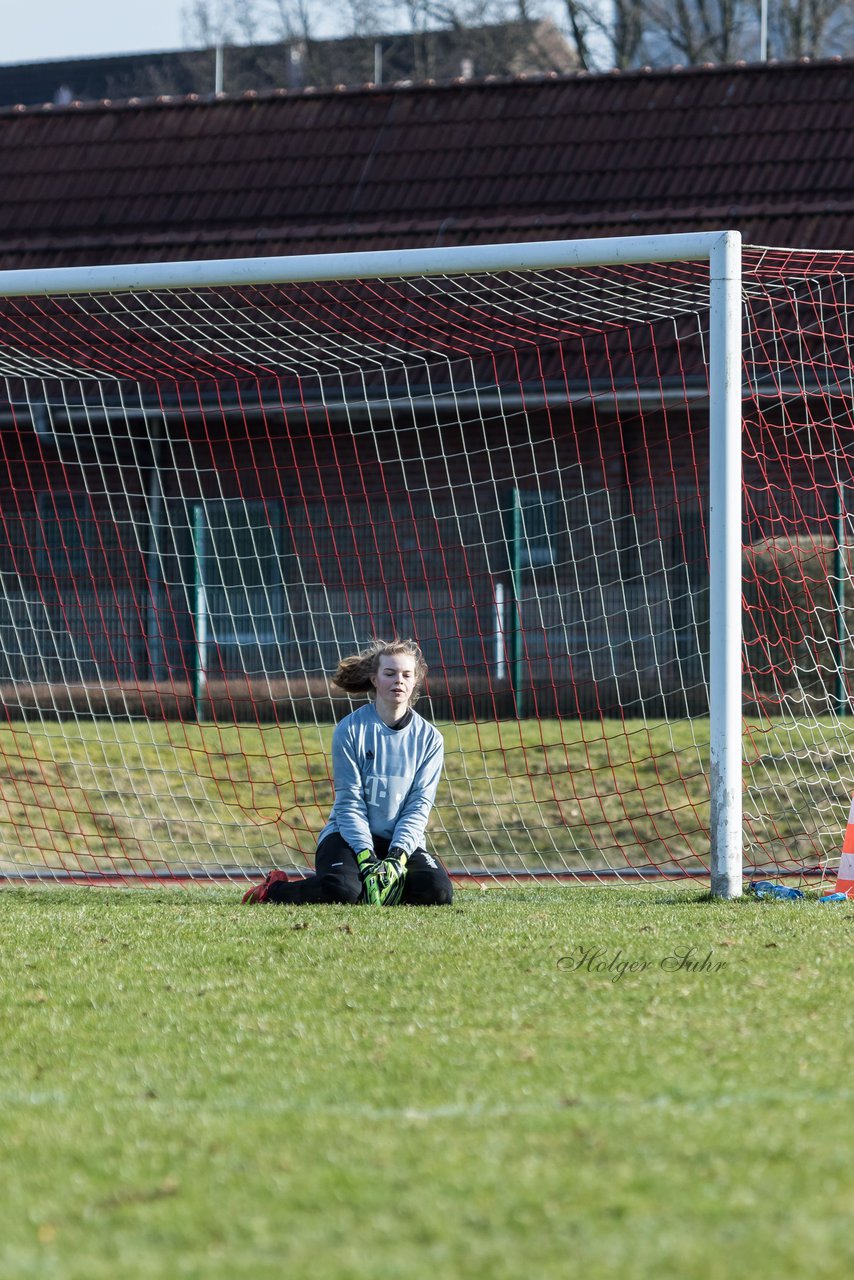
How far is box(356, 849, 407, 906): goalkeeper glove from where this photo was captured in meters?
5.75

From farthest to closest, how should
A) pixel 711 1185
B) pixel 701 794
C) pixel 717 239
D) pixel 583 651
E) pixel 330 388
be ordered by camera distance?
pixel 330 388 → pixel 583 651 → pixel 701 794 → pixel 717 239 → pixel 711 1185

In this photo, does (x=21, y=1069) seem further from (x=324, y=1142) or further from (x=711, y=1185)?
(x=711, y=1185)

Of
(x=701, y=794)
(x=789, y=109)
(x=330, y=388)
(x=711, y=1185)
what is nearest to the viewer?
(x=711, y=1185)

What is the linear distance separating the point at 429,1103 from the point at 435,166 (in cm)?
1391

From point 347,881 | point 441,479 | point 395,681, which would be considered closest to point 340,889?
point 347,881

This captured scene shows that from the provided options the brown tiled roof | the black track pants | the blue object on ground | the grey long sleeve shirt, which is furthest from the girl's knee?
the brown tiled roof

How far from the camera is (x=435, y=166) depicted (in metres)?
15.7

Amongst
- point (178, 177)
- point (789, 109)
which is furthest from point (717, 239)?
point (178, 177)

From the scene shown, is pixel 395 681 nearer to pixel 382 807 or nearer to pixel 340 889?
pixel 382 807

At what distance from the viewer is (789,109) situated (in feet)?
50.3

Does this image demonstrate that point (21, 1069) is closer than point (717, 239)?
Yes

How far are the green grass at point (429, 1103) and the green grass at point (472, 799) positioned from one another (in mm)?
3061

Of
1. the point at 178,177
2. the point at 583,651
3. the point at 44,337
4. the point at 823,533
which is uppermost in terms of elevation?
the point at 178,177

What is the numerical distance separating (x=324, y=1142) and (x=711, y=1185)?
27.8 inches
